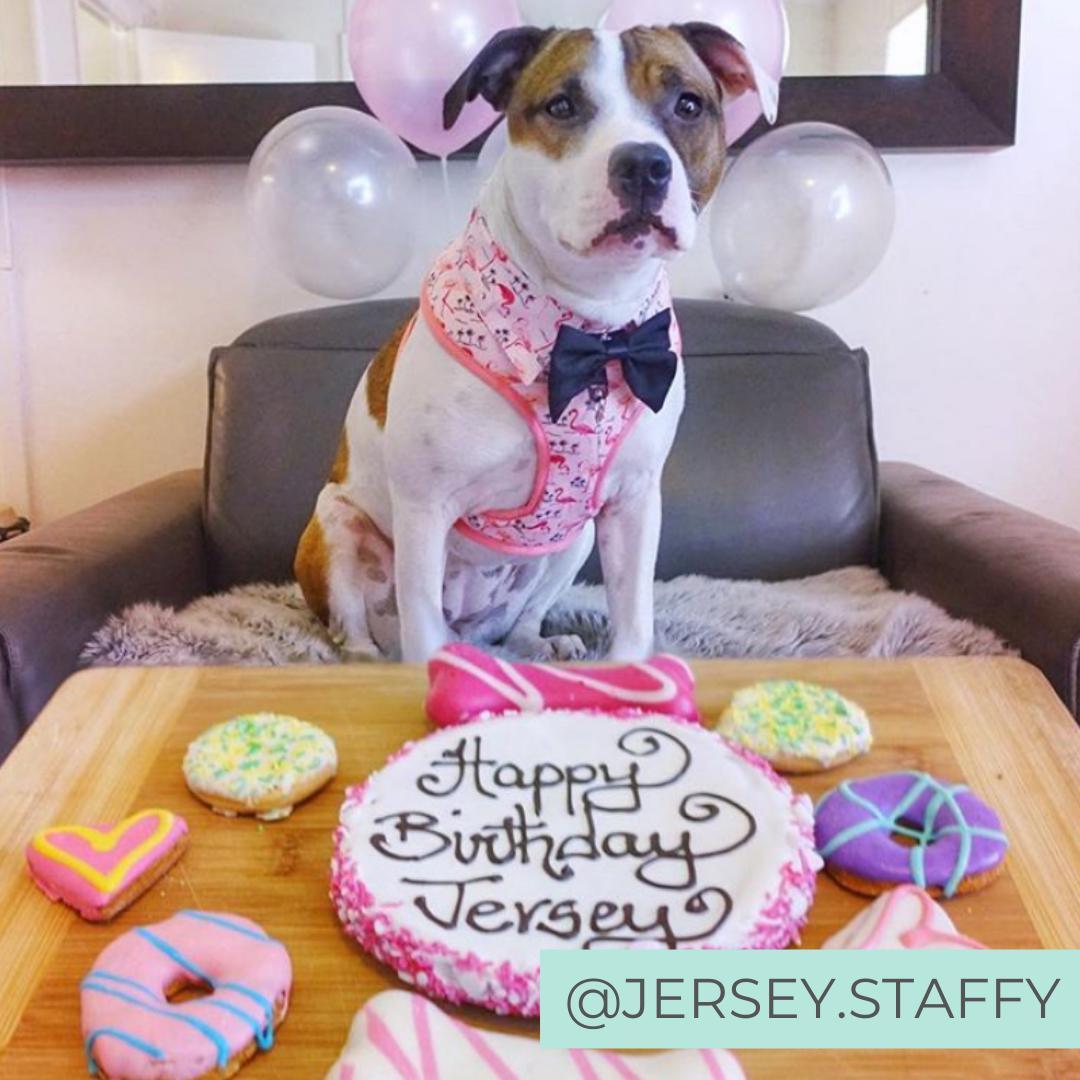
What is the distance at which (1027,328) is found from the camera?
7.12 feet

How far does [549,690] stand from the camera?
940 mm

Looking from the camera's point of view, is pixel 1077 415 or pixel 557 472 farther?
pixel 1077 415

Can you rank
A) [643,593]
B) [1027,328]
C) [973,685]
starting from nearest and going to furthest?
[973,685], [643,593], [1027,328]

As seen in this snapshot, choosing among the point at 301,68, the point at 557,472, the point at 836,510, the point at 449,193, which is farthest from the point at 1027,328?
the point at 301,68

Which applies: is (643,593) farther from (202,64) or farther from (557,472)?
(202,64)

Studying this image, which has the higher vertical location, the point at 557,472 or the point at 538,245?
the point at 538,245

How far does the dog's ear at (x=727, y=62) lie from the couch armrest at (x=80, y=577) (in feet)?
3.17

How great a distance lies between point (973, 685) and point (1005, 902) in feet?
1.04

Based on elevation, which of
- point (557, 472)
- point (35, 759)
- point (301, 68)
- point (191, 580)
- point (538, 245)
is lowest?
point (191, 580)

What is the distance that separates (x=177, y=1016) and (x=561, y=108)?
93cm

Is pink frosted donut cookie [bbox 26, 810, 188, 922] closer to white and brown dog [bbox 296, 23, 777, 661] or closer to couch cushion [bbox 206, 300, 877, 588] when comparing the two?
white and brown dog [bbox 296, 23, 777, 661]

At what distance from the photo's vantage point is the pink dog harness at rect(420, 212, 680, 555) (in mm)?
1243

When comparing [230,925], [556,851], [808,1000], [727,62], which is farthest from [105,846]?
[727,62]

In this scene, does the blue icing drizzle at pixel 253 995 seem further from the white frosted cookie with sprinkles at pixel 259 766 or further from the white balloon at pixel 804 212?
the white balloon at pixel 804 212
